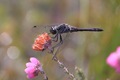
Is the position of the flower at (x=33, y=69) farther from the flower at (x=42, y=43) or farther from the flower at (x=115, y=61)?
the flower at (x=115, y=61)

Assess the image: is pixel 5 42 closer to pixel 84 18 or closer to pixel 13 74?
pixel 13 74

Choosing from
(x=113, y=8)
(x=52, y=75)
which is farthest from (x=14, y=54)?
→ (x=113, y=8)

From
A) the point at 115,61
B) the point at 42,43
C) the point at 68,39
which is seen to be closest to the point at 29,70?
the point at 42,43

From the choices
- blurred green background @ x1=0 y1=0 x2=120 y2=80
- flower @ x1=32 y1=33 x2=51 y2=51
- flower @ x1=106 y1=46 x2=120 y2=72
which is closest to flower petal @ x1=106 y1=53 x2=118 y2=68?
flower @ x1=106 y1=46 x2=120 y2=72

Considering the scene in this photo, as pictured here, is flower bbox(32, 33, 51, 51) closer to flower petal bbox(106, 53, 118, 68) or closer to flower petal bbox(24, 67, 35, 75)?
flower petal bbox(24, 67, 35, 75)

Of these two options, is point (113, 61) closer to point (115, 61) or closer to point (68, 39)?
point (115, 61)

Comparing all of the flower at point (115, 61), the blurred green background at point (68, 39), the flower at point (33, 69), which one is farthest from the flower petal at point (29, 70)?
the flower at point (115, 61)

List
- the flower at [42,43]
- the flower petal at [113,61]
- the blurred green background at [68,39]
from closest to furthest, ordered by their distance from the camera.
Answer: the flower petal at [113,61], the flower at [42,43], the blurred green background at [68,39]

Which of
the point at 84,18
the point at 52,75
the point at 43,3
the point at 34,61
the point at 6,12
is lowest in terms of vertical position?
the point at 34,61
